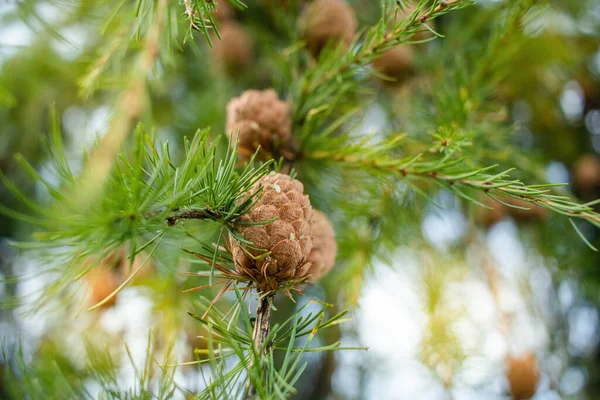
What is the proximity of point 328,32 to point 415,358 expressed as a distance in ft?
1.76

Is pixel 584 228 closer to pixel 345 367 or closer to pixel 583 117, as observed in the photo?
pixel 583 117

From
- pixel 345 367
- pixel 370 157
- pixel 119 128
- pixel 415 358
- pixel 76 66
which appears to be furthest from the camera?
pixel 345 367

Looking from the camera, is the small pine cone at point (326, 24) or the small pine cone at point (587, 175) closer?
the small pine cone at point (326, 24)

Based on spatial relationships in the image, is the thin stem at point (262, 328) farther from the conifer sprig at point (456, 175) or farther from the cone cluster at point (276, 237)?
the conifer sprig at point (456, 175)

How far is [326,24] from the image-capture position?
57 centimetres

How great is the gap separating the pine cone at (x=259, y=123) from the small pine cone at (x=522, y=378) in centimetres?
55

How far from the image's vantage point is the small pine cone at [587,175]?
103cm

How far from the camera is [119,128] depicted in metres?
0.57

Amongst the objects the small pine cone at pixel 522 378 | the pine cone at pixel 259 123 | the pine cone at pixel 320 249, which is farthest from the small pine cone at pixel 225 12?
the small pine cone at pixel 522 378

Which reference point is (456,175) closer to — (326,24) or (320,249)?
(320,249)

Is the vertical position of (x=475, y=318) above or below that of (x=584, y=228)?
below

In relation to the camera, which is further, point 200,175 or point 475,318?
point 475,318

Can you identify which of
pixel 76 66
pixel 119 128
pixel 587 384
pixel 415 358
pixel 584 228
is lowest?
pixel 587 384

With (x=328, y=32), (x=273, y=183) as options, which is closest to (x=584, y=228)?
(x=328, y=32)
